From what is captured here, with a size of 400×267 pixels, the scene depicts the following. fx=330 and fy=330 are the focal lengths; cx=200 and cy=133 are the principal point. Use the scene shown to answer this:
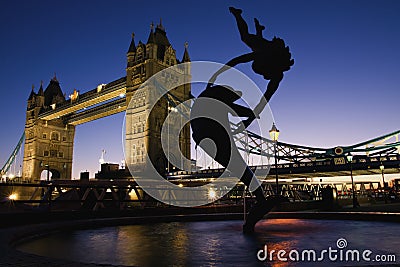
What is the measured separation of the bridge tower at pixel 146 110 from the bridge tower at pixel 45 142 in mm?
28394

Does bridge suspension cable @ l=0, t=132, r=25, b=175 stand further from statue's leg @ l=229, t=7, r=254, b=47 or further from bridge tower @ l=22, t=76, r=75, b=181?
statue's leg @ l=229, t=7, r=254, b=47

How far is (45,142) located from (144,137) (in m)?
34.3

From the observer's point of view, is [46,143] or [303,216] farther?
[46,143]

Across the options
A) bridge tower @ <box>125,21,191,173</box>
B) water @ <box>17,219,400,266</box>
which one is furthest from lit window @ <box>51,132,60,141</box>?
water @ <box>17,219,400,266</box>

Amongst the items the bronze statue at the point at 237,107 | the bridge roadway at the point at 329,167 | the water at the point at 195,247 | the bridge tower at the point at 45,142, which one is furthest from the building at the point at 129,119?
the water at the point at 195,247

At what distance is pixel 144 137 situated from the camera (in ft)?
163

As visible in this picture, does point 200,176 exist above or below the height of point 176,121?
below

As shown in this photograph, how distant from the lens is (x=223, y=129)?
560cm

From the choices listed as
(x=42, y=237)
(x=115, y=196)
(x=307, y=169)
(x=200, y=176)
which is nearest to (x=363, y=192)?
(x=307, y=169)

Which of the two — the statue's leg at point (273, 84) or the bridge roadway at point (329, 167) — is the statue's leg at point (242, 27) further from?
the bridge roadway at point (329, 167)

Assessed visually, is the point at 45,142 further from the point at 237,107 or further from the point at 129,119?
the point at 237,107

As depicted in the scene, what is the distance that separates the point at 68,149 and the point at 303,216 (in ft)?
245

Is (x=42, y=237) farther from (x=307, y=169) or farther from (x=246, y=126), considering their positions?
(x=307, y=169)

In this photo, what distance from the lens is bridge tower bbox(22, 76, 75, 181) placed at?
71.2 metres
